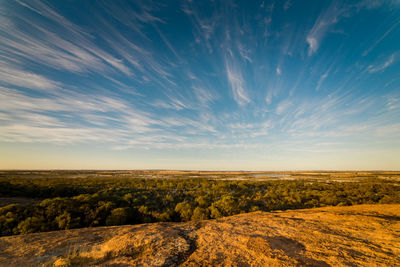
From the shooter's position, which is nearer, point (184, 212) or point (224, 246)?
point (224, 246)

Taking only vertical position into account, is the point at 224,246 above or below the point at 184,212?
above

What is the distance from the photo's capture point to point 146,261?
3.24 meters

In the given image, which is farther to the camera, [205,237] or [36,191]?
[36,191]

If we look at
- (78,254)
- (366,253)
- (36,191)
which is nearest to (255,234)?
(366,253)

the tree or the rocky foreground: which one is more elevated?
the rocky foreground

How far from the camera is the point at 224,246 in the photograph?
149 inches

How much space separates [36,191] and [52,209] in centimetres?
1888

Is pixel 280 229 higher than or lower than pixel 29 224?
higher

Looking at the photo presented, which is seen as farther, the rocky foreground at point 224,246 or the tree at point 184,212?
the tree at point 184,212

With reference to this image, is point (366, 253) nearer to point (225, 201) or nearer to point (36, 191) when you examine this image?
point (225, 201)

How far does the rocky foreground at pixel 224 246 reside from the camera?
10.2 ft

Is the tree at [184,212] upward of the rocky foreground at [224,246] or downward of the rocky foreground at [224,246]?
downward

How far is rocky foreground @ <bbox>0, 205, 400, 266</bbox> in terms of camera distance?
10.2ft

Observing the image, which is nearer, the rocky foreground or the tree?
the rocky foreground
